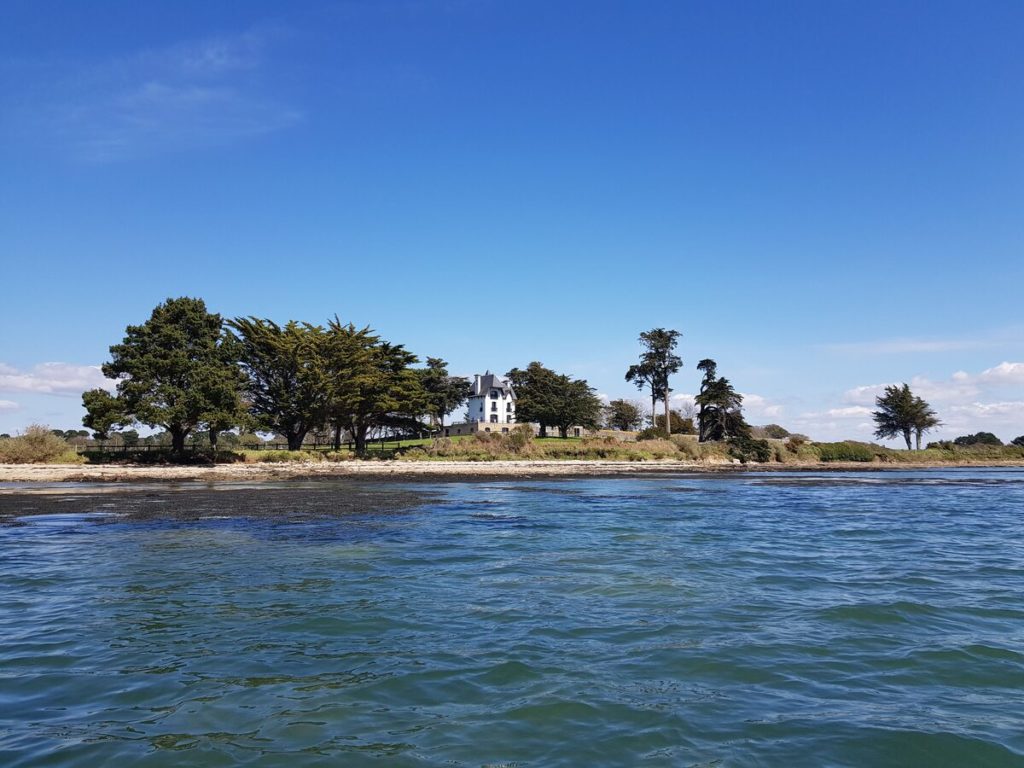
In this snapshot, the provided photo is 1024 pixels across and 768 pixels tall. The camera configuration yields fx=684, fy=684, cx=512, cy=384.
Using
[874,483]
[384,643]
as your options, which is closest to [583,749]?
[384,643]

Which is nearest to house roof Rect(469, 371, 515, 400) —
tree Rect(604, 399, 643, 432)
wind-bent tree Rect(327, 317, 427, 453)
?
tree Rect(604, 399, 643, 432)

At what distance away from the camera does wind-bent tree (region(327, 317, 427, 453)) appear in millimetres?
59594

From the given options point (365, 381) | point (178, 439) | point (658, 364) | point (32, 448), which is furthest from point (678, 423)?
point (32, 448)

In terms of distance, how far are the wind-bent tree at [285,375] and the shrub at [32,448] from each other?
47.2 feet

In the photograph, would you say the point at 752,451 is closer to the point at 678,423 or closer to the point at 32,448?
the point at 678,423

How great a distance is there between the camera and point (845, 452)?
3273 inches

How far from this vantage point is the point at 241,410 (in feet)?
166

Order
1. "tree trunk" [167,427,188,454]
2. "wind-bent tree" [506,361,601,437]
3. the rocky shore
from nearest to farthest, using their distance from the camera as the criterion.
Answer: the rocky shore, "tree trunk" [167,427,188,454], "wind-bent tree" [506,361,601,437]

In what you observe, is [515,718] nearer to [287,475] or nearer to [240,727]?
[240,727]

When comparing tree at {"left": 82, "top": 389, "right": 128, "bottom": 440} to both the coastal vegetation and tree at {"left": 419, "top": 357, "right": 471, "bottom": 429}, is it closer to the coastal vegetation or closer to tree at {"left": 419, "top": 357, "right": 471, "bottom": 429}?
the coastal vegetation

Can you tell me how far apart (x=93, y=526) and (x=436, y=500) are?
13.3 m

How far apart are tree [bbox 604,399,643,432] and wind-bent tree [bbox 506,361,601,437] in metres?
15.9

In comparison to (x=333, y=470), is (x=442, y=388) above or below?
above

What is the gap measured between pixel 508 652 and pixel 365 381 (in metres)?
53.7
